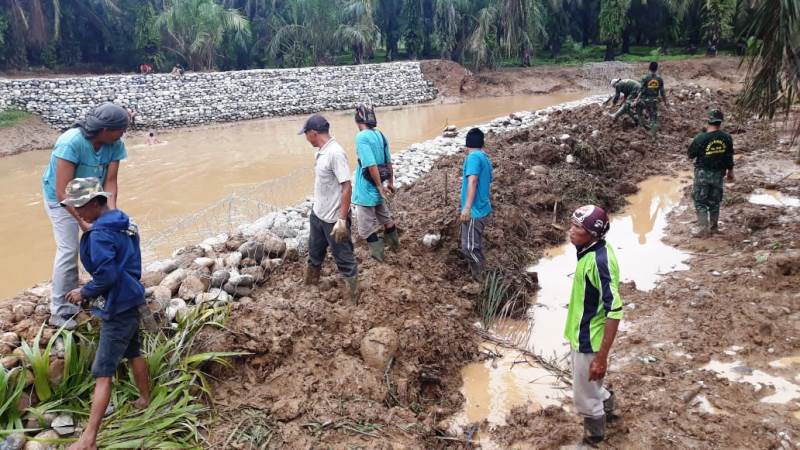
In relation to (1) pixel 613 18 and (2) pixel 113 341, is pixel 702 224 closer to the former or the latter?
(2) pixel 113 341

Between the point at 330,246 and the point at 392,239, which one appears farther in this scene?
the point at 392,239

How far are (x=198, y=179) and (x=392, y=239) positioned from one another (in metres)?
8.86

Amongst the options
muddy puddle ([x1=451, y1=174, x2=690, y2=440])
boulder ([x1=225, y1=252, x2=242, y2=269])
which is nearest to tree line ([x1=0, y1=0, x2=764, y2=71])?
muddy puddle ([x1=451, y1=174, x2=690, y2=440])

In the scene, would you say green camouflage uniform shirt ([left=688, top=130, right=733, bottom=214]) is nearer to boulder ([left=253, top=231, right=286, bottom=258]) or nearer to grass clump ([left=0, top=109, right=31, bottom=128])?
boulder ([left=253, top=231, right=286, bottom=258])

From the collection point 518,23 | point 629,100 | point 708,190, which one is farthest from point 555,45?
point 708,190

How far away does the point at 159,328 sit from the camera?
3.42m

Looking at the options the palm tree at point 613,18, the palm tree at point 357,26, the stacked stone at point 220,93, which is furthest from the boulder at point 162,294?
the palm tree at point 613,18

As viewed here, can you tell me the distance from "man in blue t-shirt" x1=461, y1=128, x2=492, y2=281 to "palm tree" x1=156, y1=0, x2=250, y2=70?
75.1 ft

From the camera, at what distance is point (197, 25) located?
23781 mm

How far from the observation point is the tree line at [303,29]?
78.5 ft

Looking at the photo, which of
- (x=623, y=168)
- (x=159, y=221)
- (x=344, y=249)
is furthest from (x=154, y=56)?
(x=344, y=249)

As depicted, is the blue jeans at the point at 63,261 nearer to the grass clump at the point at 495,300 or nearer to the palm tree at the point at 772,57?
the grass clump at the point at 495,300

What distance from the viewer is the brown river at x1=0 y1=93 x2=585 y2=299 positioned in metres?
7.96

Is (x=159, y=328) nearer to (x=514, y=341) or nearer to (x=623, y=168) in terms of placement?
(x=514, y=341)
